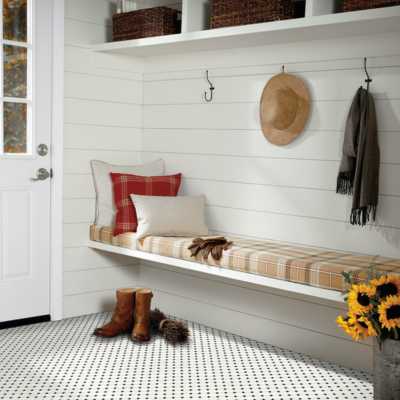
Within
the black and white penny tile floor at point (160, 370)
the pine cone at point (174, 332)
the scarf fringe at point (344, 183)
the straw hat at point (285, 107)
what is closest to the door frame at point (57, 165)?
the black and white penny tile floor at point (160, 370)

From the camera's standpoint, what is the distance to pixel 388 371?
9.14ft

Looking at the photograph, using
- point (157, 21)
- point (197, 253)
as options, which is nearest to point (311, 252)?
point (197, 253)

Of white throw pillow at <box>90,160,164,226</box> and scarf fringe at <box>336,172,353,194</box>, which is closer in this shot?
scarf fringe at <box>336,172,353,194</box>

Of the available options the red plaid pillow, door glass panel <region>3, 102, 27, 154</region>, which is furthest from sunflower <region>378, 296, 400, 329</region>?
door glass panel <region>3, 102, 27, 154</region>

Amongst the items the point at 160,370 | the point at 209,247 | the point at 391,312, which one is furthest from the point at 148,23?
the point at 391,312

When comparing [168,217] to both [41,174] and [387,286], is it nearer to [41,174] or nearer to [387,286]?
[41,174]

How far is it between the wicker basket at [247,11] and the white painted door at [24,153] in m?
1.16

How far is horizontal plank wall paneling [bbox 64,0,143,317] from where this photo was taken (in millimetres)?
4371

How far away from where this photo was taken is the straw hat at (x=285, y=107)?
3766 millimetres

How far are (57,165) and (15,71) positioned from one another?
2.14 feet

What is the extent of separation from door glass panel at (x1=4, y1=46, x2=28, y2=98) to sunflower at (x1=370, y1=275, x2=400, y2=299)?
2.56 meters

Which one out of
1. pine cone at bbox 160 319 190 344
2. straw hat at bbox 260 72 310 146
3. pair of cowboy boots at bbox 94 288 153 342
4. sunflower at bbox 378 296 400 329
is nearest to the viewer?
sunflower at bbox 378 296 400 329

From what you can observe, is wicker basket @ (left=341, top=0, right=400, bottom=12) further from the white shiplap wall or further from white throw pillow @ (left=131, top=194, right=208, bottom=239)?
white throw pillow @ (left=131, top=194, right=208, bottom=239)

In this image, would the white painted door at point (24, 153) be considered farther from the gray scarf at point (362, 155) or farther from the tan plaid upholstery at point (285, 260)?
the gray scarf at point (362, 155)
